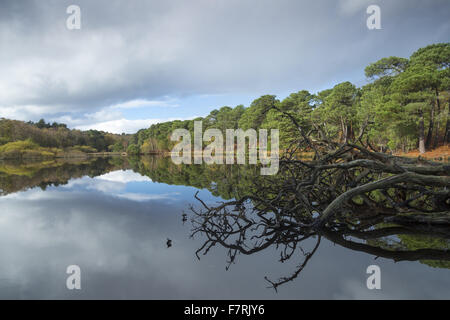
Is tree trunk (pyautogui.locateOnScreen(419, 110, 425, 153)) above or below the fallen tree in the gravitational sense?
above

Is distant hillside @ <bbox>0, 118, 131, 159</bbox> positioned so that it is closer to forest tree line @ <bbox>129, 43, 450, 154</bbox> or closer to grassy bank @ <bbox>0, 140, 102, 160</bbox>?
grassy bank @ <bbox>0, 140, 102, 160</bbox>

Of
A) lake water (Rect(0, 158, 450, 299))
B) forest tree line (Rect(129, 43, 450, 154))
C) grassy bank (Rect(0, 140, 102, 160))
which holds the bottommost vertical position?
lake water (Rect(0, 158, 450, 299))

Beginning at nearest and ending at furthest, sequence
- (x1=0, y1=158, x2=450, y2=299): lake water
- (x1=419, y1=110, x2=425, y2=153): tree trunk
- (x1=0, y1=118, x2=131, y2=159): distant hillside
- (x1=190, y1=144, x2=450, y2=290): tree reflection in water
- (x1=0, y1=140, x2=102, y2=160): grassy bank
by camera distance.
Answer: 1. (x1=0, y1=158, x2=450, y2=299): lake water
2. (x1=190, y1=144, x2=450, y2=290): tree reflection in water
3. (x1=419, y1=110, x2=425, y2=153): tree trunk
4. (x1=0, y1=140, x2=102, y2=160): grassy bank
5. (x1=0, y1=118, x2=131, y2=159): distant hillside

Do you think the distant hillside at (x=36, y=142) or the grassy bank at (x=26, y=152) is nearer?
the grassy bank at (x=26, y=152)

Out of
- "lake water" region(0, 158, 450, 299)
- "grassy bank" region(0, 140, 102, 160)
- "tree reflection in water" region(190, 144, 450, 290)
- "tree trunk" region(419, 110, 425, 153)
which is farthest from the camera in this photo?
"grassy bank" region(0, 140, 102, 160)

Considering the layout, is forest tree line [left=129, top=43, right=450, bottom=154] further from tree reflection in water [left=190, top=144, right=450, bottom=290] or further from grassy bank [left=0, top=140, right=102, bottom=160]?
grassy bank [left=0, top=140, right=102, bottom=160]

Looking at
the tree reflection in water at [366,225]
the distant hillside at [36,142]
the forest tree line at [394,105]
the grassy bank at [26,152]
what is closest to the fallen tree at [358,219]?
the tree reflection in water at [366,225]

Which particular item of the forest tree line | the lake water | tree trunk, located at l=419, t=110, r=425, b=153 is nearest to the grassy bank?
the forest tree line

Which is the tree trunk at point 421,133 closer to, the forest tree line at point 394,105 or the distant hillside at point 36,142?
the forest tree line at point 394,105

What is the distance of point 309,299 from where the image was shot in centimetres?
194

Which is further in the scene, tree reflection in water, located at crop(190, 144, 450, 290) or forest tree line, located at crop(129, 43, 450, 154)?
forest tree line, located at crop(129, 43, 450, 154)
